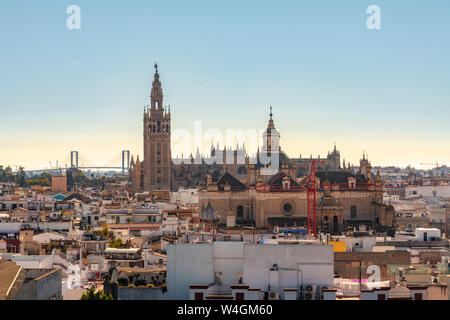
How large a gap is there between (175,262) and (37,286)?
11.5ft

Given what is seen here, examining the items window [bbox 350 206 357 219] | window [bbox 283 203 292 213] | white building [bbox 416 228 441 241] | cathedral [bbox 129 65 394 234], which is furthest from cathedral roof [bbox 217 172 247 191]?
white building [bbox 416 228 441 241]

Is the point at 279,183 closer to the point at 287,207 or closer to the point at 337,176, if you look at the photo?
the point at 287,207

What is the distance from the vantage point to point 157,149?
108688 mm

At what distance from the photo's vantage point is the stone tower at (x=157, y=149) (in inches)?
4262

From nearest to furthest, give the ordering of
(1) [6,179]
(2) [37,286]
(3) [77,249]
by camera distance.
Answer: (2) [37,286], (3) [77,249], (1) [6,179]

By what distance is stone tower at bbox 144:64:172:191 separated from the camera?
10825 centimetres

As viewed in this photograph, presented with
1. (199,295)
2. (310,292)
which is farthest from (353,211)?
(199,295)

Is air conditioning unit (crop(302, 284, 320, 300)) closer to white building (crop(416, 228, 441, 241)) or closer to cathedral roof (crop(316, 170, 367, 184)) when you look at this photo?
white building (crop(416, 228, 441, 241))

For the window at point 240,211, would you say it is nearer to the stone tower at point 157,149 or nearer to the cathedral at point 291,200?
the cathedral at point 291,200

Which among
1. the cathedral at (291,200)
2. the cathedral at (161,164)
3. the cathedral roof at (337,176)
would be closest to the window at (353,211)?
the cathedral at (291,200)
